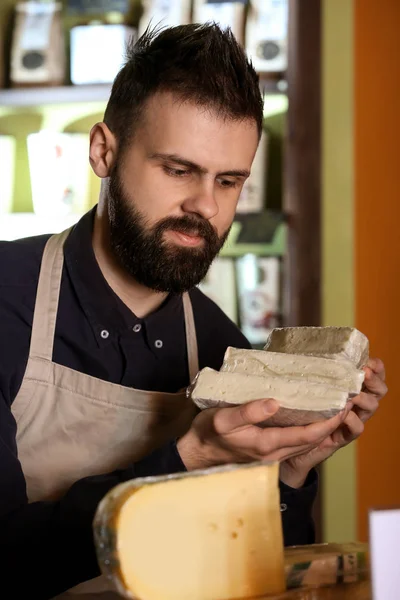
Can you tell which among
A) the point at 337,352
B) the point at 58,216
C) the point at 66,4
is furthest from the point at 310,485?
the point at 66,4

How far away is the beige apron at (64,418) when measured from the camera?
1.44 m

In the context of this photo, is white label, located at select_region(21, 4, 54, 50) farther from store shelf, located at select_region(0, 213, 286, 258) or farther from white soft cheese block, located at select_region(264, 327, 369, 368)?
white soft cheese block, located at select_region(264, 327, 369, 368)

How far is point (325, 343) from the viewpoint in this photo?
113 centimetres

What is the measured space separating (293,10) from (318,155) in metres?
0.44

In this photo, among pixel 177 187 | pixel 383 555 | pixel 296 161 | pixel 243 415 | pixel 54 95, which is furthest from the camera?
pixel 54 95

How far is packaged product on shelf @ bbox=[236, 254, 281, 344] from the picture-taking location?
2625mm

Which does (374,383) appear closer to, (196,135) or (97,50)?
(196,135)

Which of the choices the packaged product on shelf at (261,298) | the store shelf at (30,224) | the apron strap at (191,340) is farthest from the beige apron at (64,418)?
the store shelf at (30,224)

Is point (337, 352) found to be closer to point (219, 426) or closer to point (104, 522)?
point (219, 426)

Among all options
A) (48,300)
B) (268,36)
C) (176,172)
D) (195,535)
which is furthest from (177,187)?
(268,36)

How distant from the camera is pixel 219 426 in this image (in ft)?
3.29

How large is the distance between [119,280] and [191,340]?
184 millimetres

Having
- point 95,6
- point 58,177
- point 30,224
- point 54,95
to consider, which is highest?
point 95,6

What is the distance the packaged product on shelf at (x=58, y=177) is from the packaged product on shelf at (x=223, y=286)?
1.54 ft
